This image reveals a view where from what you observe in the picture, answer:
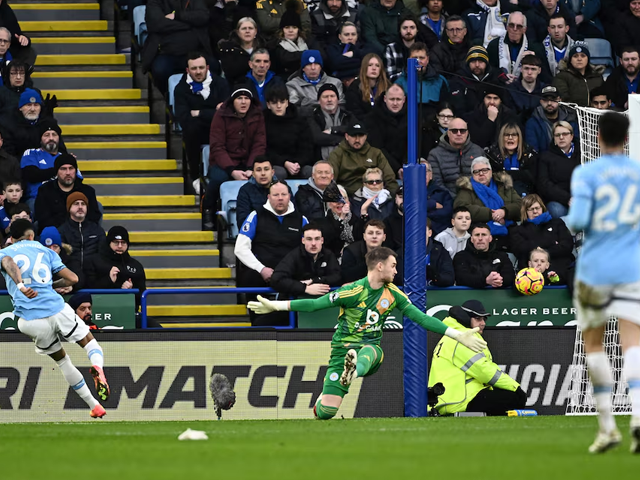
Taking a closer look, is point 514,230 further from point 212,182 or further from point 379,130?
point 212,182

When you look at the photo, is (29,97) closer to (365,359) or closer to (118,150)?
(118,150)

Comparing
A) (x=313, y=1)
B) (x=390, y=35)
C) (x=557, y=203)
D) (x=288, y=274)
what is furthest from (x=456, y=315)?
(x=313, y=1)

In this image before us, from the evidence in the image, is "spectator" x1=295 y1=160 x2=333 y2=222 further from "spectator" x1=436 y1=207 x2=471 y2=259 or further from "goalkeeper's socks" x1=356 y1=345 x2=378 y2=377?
"goalkeeper's socks" x1=356 y1=345 x2=378 y2=377

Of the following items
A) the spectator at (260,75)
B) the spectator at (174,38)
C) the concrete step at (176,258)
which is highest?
the spectator at (174,38)

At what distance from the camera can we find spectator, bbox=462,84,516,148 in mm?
18422

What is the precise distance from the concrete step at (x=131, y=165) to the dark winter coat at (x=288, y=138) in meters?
2.34

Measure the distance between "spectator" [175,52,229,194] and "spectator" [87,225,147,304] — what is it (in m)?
2.65

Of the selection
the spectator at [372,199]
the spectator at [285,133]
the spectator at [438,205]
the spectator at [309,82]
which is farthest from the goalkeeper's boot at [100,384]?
the spectator at [309,82]

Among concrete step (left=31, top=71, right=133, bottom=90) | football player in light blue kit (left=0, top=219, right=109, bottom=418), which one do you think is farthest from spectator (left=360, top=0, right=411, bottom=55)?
football player in light blue kit (left=0, top=219, right=109, bottom=418)

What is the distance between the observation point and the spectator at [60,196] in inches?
→ 656

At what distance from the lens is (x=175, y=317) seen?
17.4 meters

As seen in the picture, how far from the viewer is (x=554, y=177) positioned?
17.9 m

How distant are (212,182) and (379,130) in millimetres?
2442

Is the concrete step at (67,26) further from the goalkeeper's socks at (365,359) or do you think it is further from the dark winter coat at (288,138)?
the goalkeeper's socks at (365,359)
